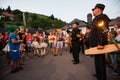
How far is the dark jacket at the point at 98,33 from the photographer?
12.1 ft

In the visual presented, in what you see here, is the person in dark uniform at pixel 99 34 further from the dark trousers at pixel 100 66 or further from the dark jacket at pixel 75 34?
the dark jacket at pixel 75 34

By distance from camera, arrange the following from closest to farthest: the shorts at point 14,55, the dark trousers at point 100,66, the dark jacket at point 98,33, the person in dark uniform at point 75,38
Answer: the dark jacket at point 98,33 → the dark trousers at point 100,66 → the shorts at point 14,55 → the person in dark uniform at point 75,38

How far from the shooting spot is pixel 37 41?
36.6ft

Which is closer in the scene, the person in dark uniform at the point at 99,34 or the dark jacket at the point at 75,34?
the person in dark uniform at the point at 99,34

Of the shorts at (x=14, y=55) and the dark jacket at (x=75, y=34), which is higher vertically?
the dark jacket at (x=75, y=34)

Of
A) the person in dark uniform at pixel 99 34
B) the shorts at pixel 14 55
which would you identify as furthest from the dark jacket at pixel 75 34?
the person in dark uniform at pixel 99 34

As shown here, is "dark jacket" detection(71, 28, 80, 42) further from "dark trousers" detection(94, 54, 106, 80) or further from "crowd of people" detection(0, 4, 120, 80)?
"dark trousers" detection(94, 54, 106, 80)

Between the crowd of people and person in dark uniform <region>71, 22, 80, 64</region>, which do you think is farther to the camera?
person in dark uniform <region>71, 22, 80, 64</region>

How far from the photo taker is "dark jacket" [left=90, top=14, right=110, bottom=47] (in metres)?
3.69

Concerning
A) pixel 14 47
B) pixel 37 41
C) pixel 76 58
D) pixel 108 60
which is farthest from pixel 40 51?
pixel 108 60

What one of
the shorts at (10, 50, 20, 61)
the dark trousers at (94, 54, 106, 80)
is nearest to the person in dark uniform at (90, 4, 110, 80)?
the dark trousers at (94, 54, 106, 80)

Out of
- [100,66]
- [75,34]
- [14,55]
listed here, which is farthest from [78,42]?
[100,66]

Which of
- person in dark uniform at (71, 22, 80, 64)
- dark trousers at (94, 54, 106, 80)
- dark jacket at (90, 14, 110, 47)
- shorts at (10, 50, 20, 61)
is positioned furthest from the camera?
person in dark uniform at (71, 22, 80, 64)

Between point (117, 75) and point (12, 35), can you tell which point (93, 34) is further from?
point (12, 35)
